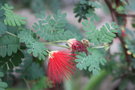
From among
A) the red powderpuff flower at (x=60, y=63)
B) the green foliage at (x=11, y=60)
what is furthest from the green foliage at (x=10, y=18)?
the red powderpuff flower at (x=60, y=63)

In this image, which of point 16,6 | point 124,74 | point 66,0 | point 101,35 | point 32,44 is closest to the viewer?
point 32,44

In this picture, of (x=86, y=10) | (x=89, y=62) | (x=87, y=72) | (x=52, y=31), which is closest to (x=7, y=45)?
(x=52, y=31)

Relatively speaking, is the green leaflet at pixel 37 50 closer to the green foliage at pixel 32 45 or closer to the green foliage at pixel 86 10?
the green foliage at pixel 32 45

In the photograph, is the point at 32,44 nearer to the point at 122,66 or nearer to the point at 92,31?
the point at 92,31

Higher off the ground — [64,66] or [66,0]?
[66,0]

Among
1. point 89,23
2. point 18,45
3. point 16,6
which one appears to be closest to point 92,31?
point 89,23

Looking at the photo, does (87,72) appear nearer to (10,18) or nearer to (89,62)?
(89,62)
